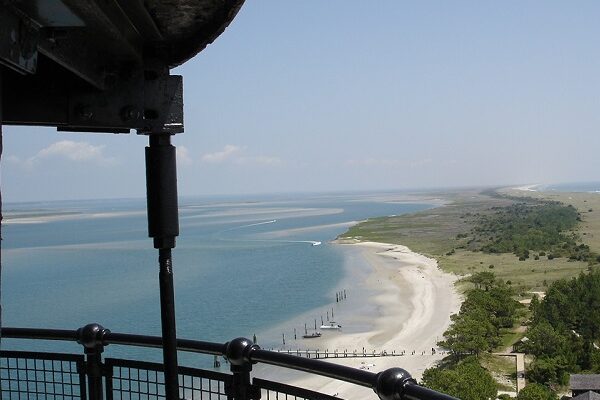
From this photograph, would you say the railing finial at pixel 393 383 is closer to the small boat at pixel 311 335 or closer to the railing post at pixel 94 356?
the railing post at pixel 94 356

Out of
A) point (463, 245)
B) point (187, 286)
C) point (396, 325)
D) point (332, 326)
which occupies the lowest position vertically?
point (396, 325)

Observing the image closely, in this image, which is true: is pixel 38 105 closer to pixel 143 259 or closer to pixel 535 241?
pixel 143 259

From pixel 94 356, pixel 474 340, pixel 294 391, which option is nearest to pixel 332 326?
pixel 474 340

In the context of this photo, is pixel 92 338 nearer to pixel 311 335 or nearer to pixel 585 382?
pixel 585 382

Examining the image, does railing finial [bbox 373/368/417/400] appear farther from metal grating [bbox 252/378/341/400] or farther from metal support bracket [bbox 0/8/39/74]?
metal support bracket [bbox 0/8/39/74]

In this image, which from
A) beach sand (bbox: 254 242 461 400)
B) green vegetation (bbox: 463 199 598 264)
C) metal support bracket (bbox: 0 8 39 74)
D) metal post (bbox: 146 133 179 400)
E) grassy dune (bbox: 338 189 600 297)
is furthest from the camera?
green vegetation (bbox: 463 199 598 264)

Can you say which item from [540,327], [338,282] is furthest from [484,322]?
[338,282]

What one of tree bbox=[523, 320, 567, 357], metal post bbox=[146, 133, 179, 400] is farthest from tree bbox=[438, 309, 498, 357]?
metal post bbox=[146, 133, 179, 400]
